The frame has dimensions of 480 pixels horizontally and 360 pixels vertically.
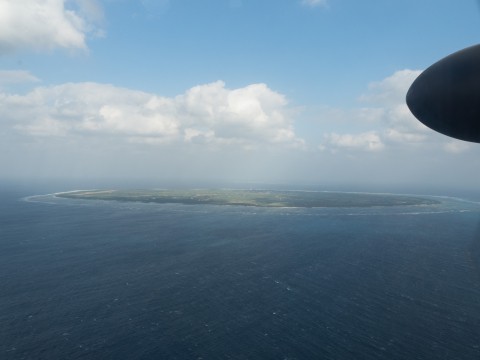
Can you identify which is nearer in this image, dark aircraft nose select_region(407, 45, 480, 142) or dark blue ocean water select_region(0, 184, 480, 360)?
dark aircraft nose select_region(407, 45, 480, 142)

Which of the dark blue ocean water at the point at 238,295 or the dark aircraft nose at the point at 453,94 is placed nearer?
the dark aircraft nose at the point at 453,94

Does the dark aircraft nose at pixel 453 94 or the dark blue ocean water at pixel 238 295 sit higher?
the dark aircraft nose at pixel 453 94

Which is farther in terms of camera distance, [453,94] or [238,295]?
[238,295]

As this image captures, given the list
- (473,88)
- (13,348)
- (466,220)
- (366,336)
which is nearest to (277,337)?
(366,336)

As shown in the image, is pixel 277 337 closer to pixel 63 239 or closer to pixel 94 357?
pixel 94 357
